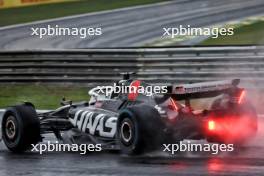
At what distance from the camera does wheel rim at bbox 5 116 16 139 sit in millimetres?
11066

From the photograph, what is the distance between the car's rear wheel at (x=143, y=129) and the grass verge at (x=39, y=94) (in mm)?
6788

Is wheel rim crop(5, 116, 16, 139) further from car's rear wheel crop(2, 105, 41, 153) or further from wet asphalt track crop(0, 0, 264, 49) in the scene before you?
wet asphalt track crop(0, 0, 264, 49)

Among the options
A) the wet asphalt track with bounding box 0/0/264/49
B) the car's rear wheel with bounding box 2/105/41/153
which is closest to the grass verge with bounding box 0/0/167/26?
the wet asphalt track with bounding box 0/0/264/49

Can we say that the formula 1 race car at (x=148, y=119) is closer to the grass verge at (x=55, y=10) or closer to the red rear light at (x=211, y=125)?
the red rear light at (x=211, y=125)

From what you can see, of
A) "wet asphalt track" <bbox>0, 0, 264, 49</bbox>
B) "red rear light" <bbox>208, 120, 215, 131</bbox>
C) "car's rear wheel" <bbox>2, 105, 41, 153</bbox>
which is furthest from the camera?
"wet asphalt track" <bbox>0, 0, 264, 49</bbox>

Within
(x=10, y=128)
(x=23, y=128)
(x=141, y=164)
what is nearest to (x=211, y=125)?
(x=141, y=164)

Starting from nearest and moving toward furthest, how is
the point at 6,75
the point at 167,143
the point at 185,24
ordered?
the point at 167,143 < the point at 6,75 < the point at 185,24

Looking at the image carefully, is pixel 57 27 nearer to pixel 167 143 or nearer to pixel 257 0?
pixel 257 0

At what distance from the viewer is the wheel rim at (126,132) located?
376 inches

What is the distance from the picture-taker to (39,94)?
694 inches

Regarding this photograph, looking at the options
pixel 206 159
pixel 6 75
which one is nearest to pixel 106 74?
pixel 6 75

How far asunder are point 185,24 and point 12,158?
38.8ft

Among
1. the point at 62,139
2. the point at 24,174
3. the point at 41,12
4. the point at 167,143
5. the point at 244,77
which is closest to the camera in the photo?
the point at 24,174

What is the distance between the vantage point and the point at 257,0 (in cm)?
2430
